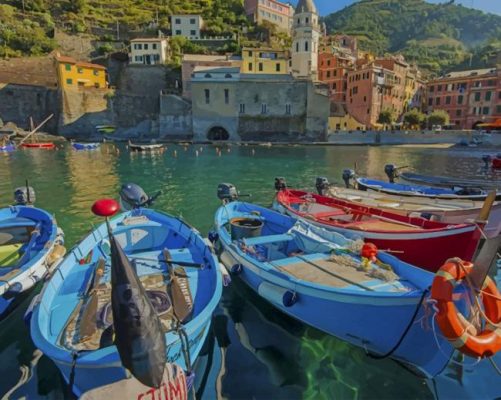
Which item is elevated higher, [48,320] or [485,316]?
[485,316]

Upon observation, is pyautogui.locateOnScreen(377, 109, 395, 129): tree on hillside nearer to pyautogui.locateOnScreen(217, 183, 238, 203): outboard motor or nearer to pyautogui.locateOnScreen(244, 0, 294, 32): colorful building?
pyautogui.locateOnScreen(244, 0, 294, 32): colorful building

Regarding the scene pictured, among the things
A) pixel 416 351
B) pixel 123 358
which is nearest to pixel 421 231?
pixel 416 351

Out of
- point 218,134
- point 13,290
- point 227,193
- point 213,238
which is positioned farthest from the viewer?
point 218,134

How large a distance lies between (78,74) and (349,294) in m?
64.2

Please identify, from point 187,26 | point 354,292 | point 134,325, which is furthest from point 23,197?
point 187,26

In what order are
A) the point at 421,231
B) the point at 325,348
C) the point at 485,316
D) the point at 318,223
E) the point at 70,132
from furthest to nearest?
the point at 70,132 → the point at 318,223 → the point at 421,231 → the point at 325,348 → the point at 485,316

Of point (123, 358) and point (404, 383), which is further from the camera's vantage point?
point (404, 383)

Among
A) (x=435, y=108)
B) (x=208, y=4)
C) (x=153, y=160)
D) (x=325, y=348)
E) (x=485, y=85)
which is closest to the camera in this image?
(x=325, y=348)

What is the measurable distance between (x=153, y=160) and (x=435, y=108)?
175 ft

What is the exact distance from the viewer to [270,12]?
77.4 m

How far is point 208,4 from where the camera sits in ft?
253

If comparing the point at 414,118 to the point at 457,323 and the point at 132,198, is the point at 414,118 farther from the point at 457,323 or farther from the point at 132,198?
the point at 457,323

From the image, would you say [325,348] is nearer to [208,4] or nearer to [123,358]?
[123,358]

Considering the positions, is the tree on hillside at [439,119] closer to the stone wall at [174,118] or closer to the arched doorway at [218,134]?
the arched doorway at [218,134]
